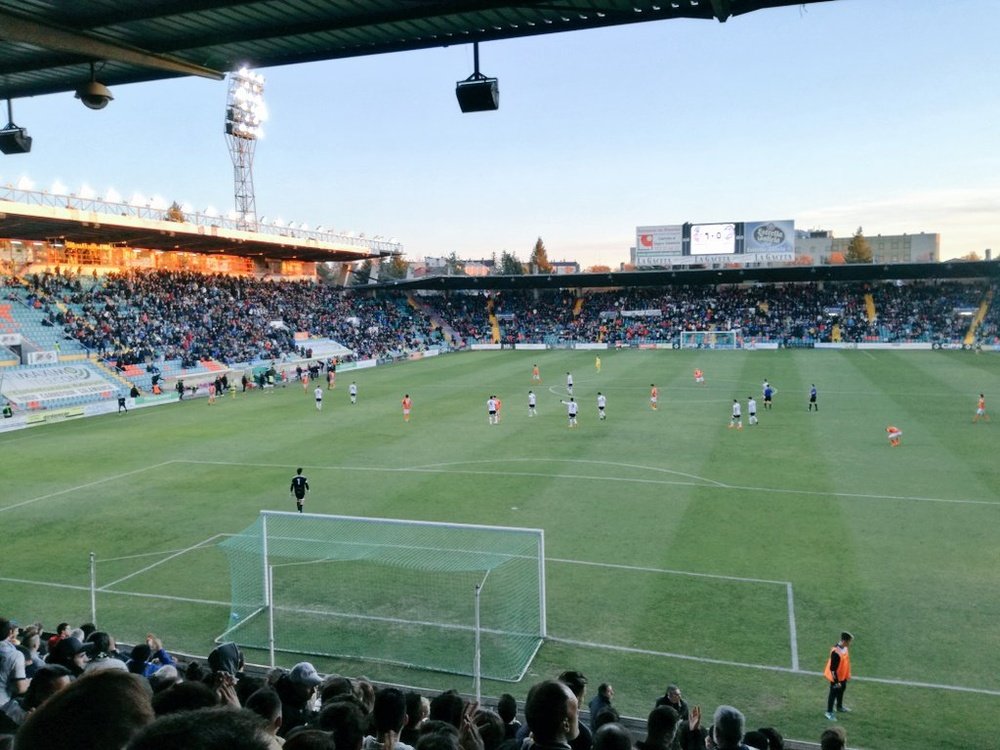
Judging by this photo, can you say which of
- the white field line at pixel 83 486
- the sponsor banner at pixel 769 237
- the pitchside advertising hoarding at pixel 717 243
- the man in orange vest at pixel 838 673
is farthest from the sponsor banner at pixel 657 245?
the man in orange vest at pixel 838 673

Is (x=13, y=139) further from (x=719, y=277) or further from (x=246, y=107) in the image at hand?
(x=719, y=277)

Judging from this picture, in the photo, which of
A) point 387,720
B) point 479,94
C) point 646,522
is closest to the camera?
point 387,720

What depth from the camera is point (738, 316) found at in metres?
74.2

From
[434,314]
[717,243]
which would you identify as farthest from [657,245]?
[434,314]

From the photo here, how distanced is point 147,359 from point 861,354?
5001 cm

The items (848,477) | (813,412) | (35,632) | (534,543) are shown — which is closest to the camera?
(35,632)

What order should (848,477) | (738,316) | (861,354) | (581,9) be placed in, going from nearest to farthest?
(581,9)
(848,477)
(861,354)
(738,316)

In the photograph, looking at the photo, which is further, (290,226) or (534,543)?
(290,226)

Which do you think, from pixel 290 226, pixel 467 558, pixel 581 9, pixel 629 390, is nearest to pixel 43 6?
pixel 581 9

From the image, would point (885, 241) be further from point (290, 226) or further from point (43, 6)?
point (43, 6)

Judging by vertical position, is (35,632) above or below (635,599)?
above

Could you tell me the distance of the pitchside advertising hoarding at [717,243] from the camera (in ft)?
228

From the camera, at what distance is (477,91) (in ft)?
26.3

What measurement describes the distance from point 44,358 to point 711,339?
5296 centimetres
